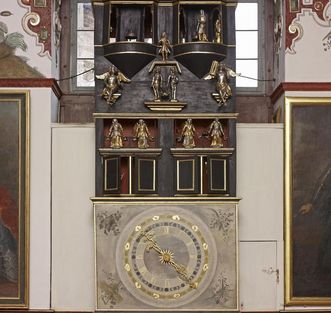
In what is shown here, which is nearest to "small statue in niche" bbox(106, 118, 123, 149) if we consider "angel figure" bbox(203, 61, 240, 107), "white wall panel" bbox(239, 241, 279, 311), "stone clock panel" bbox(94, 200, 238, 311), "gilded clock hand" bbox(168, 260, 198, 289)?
"stone clock panel" bbox(94, 200, 238, 311)

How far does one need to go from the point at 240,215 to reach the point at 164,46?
102 inches

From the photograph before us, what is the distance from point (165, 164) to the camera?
15625 mm

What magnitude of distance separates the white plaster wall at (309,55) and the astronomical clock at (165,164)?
35.3 inches

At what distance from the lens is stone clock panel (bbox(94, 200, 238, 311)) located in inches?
606

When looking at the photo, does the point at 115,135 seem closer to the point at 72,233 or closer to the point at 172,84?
the point at 172,84

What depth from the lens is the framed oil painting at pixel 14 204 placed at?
51.4ft

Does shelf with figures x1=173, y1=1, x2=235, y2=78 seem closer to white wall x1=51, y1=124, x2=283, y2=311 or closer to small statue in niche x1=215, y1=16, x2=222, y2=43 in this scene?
small statue in niche x1=215, y1=16, x2=222, y2=43

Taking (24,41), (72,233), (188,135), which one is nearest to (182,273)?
(72,233)

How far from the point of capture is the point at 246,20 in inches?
691

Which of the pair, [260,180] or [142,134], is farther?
[260,180]

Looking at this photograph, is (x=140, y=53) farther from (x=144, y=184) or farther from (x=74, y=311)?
(x=74, y=311)

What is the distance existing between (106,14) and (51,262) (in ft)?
11.6

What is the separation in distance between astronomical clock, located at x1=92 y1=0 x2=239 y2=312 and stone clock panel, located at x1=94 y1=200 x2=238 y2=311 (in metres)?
0.01

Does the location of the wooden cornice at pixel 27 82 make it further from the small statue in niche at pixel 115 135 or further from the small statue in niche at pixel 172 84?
the small statue in niche at pixel 172 84
